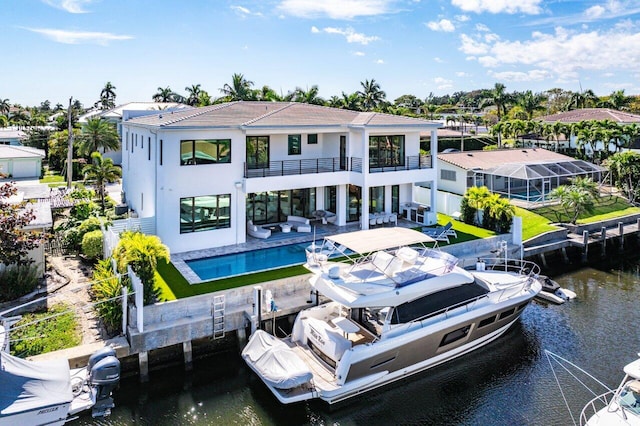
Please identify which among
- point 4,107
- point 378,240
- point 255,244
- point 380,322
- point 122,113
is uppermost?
point 4,107

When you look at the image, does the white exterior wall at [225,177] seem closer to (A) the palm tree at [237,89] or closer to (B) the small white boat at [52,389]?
(B) the small white boat at [52,389]

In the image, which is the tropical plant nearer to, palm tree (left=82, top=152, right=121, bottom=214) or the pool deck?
palm tree (left=82, top=152, right=121, bottom=214)

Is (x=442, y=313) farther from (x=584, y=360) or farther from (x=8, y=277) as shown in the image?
(x=8, y=277)

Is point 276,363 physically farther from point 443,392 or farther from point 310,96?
point 310,96

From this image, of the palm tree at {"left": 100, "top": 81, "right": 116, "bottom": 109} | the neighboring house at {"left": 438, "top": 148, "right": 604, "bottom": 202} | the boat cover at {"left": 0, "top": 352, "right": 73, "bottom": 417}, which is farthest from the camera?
the palm tree at {"left": 100, "top": 81, "right": 116, "bottom": 109}

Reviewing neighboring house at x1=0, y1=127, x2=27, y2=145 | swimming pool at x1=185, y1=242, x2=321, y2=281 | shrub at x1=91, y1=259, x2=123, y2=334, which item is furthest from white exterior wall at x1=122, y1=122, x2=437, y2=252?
neighboring house at x1=0, y1=127, x2=27, y2=145

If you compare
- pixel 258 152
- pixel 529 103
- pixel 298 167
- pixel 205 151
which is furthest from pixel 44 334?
pixel 529 103
